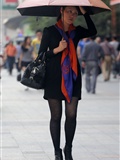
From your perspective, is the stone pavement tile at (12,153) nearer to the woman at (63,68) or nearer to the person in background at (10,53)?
the woman at (63,68)

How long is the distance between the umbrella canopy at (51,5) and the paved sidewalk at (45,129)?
70.0 inches

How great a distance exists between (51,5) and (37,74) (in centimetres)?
78

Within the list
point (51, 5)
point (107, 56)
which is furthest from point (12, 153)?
point (107, 56)

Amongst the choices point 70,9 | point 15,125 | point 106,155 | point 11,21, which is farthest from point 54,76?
point 11,21

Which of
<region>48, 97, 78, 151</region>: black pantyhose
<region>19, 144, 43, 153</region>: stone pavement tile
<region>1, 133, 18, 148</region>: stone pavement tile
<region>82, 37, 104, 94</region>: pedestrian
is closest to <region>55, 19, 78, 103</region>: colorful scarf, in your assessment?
<region>48, 97, 78, 151</region>: black pantyhose

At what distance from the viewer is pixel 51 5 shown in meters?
6.99

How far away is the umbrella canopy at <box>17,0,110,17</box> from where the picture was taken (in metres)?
6.96

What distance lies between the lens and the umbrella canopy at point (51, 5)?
6.96 m

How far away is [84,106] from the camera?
15133 millimetres

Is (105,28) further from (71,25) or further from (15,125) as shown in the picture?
(71,25)

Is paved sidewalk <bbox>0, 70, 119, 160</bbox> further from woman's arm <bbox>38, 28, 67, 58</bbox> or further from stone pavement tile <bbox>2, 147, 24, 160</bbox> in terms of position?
woman's arm <bbox>38, 28, 67, 58</bbox>

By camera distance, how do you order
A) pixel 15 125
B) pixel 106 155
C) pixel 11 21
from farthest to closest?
pixel 11 21, pixel 15 125, pixel 106 155

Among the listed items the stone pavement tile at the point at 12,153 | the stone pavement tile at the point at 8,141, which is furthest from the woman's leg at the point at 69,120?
the stone pavement tile at the point at 8,141

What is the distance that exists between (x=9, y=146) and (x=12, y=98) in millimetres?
8169
